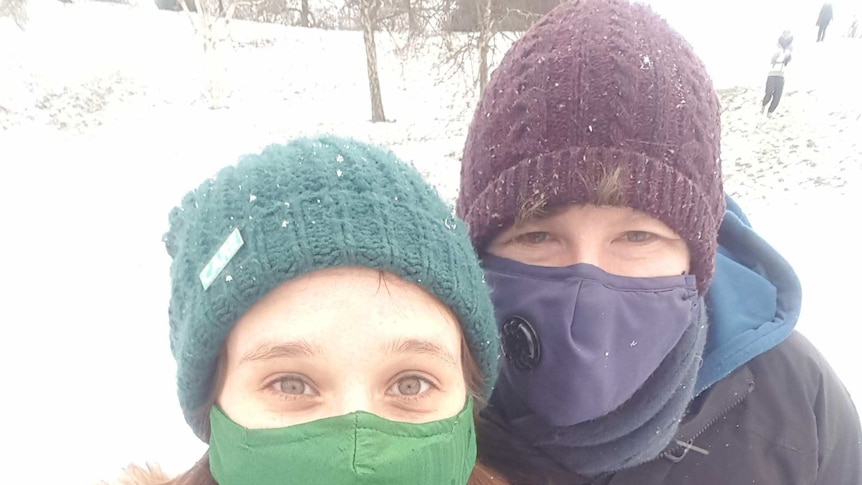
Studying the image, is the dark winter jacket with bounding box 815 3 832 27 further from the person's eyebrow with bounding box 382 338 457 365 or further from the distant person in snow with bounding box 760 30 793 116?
the person's eyebrow with bounding box 382 338 457 365

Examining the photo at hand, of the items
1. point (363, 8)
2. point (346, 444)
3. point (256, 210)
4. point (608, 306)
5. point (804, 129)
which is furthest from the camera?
point (363, 8)

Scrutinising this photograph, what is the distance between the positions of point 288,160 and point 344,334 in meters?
0.40

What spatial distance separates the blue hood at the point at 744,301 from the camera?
1772 mm

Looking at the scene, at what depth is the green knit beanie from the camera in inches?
46.9

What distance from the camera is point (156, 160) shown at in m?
12.9

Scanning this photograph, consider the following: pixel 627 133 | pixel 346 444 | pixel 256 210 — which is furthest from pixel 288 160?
pixel 627 133

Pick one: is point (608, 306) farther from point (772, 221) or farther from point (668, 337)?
point (772, 221)

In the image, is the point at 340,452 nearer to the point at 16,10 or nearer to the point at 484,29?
the point at 484,29

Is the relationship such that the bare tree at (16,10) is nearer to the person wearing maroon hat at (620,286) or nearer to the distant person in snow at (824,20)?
the person wearing maroon hat at (620,286)

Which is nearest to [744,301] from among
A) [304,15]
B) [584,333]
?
[584,333]

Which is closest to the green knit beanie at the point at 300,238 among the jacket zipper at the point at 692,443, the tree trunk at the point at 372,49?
the jacket zipper at the point at 692,443

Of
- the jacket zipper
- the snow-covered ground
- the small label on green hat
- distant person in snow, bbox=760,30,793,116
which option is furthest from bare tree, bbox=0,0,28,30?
the jacket zipper

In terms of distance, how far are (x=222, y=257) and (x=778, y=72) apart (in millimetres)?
14376

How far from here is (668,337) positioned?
63.7 inches
